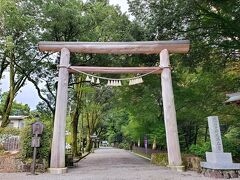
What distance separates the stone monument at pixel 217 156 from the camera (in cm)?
835

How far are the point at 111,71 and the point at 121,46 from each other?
4.32ft

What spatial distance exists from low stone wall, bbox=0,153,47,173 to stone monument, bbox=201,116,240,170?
6.72 meters

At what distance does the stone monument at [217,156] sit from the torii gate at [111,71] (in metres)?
1.69

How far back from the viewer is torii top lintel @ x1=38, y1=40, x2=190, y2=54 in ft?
37.6

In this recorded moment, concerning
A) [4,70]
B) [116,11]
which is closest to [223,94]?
[116,11]


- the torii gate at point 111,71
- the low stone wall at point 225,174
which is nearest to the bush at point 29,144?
the torii gate at point 111,71

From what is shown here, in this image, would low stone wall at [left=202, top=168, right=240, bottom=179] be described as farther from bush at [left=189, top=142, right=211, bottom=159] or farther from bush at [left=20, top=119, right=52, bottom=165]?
bush at [left=20, top=119, right=52, bottom=165]

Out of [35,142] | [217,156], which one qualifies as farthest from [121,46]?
[217,156]

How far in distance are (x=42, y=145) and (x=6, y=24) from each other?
24.3 ft

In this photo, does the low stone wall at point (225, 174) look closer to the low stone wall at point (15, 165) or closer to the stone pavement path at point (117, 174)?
the stone pavement path at point (117, 174)

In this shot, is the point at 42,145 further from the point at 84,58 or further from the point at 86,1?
the point at 86,1

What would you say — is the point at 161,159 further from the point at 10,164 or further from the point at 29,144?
the point at 10,164

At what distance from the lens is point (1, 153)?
11539 mm

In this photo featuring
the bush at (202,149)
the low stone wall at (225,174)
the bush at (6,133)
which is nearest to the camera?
the low stone wall at (225,174)
